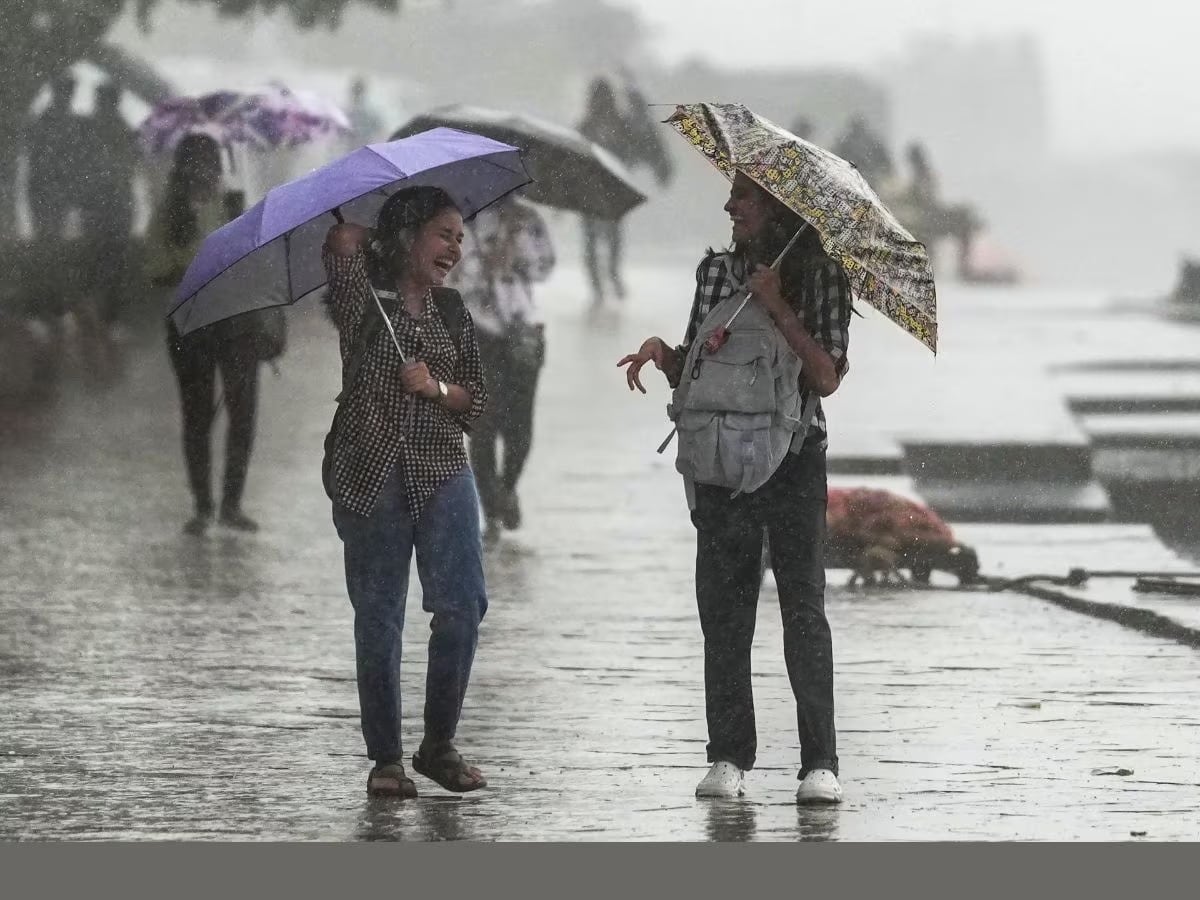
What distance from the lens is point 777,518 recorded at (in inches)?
230

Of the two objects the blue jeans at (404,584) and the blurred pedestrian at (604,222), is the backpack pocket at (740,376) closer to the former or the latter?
the blue jeans at (404,584)

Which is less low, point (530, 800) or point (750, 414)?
point (750, 414)

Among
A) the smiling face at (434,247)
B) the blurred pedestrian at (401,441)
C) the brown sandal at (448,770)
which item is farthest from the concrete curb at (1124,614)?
the smiling face at (434,247)

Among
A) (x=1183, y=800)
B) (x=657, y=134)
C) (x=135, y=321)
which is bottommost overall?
(x=1183, y=800)

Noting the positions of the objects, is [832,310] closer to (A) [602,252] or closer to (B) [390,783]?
(B) [390,783]

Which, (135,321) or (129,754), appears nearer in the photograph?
(129,754)

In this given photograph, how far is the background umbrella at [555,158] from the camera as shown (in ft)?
28.5

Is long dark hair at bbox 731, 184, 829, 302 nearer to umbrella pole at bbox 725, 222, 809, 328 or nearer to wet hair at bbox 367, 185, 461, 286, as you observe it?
umbrella pole at bbox 725, 222, 809, 328

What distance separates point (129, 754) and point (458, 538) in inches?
54.5

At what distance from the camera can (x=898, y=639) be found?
813 cm

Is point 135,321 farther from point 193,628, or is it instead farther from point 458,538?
point 458,538

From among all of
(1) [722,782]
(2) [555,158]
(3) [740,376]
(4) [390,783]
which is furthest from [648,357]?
(2) [555,158]

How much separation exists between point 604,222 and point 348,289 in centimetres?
315

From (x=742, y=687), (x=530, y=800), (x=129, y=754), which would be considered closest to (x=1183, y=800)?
(x=742, y=687)
